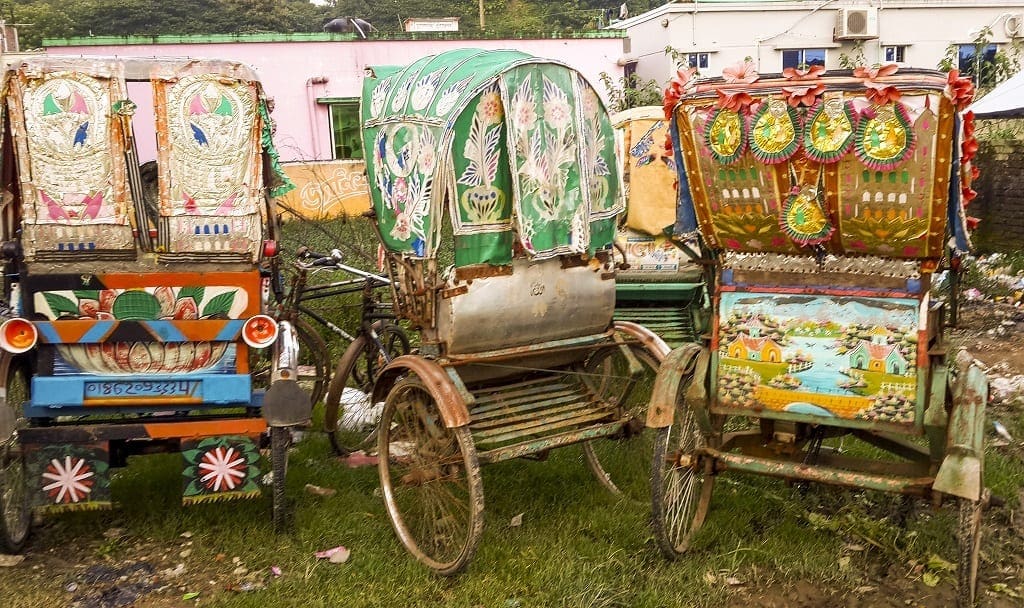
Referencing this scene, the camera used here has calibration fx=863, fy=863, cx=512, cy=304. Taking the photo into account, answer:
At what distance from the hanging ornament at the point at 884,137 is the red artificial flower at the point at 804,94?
21 centimetres

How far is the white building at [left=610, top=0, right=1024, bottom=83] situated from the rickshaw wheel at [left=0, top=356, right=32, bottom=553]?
61.7 ft

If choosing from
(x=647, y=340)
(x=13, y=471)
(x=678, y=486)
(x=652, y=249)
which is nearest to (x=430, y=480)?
(x=678, y=486)

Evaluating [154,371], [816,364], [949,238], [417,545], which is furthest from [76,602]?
[949,238]

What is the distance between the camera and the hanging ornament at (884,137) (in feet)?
11.0

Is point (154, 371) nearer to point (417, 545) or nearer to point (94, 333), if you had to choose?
point (94, 333)

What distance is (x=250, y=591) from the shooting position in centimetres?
407

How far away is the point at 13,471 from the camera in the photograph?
4.25 meters

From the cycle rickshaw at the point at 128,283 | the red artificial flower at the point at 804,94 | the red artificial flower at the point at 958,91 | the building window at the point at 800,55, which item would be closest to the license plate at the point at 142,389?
the cycle rickshaw at the point at 128,283

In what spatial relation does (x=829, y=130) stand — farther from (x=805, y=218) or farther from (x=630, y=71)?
(x=630, y=71)

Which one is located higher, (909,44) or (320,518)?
(909,44)

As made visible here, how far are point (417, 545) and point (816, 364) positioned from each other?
2.13 m

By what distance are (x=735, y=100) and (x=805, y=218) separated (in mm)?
585

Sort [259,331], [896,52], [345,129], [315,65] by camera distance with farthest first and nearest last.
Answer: [896,52], [345,129], [315,65], [259,331]

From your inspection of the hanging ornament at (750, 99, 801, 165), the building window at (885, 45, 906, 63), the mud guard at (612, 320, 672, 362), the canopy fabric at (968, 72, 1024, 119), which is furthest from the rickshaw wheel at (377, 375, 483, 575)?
the building window at (885, 45, 906, 63)
